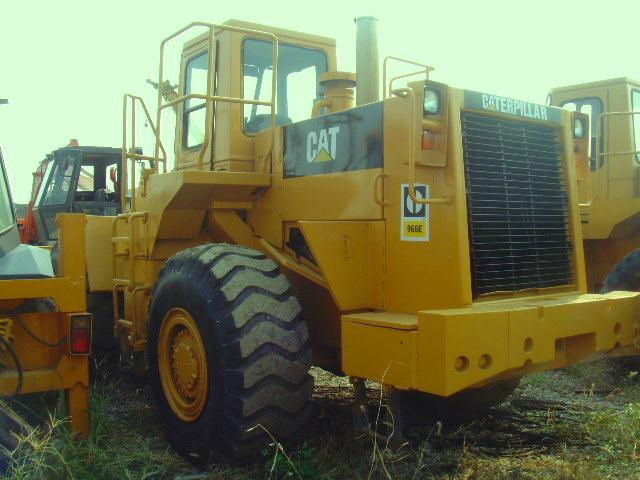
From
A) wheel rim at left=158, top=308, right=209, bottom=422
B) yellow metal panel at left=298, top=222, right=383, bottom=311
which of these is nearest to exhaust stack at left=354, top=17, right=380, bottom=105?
yellow metal panel at left=298, top=222, right=383, bottom=311

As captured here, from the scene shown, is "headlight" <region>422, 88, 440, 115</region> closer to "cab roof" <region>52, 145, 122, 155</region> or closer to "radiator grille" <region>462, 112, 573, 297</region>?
"radiator grille" <region>462, 112, 573, 297</region>

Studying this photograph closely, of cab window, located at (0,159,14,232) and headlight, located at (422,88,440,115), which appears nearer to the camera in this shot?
headlight, located at (422,88,440,115)

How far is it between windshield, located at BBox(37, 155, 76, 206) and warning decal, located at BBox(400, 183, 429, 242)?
7.19m

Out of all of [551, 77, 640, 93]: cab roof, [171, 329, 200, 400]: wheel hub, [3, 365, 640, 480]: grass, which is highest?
[551, 77, 640, 93]: cab roof

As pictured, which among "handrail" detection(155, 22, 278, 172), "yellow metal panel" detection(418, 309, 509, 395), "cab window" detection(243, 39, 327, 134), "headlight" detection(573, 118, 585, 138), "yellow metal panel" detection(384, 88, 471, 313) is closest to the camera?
"yellow metal panel" detection(418, 309, 509, 395)

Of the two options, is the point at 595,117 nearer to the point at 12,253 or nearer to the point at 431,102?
the point at 431,102

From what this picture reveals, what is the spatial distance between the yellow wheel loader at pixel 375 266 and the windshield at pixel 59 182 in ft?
17.7

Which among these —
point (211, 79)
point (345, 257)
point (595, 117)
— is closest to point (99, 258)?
point (211, 79)

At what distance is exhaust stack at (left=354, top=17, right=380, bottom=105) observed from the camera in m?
5.02

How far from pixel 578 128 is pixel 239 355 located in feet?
9.09

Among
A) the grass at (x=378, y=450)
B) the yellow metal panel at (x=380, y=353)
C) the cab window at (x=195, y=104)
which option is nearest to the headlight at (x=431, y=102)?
the yellow metal panel at (x=380, y=353)

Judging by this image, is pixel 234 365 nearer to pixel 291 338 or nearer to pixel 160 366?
pixel 291 338

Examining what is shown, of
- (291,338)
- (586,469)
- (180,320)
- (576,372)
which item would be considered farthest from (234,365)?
(576,372)

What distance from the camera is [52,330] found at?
4477 millimetres
